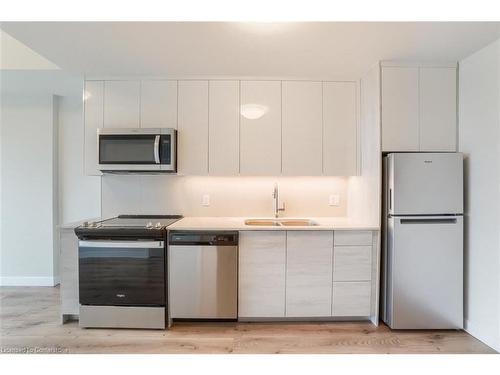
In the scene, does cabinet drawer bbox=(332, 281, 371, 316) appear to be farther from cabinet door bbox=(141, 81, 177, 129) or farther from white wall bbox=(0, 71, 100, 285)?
white wall bbox=(0, 71, 100, 285)

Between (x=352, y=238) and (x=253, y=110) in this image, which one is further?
(x=253, y=110)

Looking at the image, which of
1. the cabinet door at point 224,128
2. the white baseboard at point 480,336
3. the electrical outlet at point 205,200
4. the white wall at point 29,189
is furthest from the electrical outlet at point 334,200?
the white wall at point 29,189

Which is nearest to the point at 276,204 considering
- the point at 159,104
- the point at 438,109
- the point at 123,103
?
the point at 159,104

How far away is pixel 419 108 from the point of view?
2.63m

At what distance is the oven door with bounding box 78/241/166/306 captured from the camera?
256cm

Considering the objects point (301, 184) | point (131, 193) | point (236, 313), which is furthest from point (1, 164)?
point (301, 184)

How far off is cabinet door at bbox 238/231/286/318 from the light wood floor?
18 centimetres

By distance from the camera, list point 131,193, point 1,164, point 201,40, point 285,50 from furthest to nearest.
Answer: point 1,164 → point 131,193 → point 285,50 → point 201,40

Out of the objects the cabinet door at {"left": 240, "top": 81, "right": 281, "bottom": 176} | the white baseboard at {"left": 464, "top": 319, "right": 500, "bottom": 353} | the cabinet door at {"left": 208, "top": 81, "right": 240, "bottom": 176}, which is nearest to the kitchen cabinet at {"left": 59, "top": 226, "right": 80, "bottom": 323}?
the cabinet door at {"left": 208, "top": 81, "right": 240, "bottom": 176}

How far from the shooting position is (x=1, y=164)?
3660mm

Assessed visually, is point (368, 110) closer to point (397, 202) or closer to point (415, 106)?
point (415, 106)

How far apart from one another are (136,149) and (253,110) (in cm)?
119

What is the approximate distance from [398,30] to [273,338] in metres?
2.47

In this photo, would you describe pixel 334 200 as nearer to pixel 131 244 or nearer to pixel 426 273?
pixel 426 273
